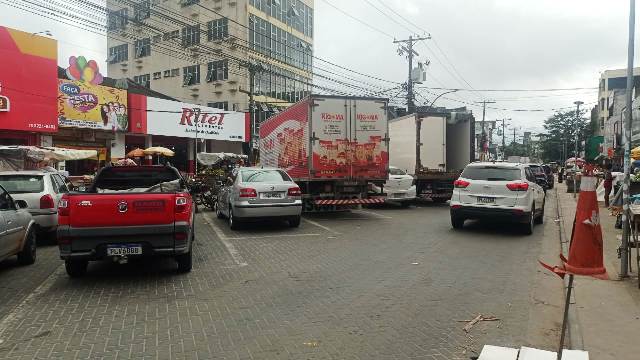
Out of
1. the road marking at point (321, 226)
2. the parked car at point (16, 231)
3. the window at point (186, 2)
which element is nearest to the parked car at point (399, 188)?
the road marking at point (321, 226)

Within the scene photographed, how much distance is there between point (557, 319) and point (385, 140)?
9839 mm

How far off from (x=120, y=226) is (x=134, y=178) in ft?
9.47

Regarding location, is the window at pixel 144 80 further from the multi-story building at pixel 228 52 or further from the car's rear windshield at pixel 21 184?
the car's rear windshield at pixel 21 184

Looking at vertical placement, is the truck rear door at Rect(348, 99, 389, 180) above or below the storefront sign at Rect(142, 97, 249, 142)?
below

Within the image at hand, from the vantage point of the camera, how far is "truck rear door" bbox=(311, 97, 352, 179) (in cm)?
1428

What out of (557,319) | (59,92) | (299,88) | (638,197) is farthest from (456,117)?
(299,88)

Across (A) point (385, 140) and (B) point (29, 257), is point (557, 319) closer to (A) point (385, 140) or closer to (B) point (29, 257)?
(B) point (29, 257)

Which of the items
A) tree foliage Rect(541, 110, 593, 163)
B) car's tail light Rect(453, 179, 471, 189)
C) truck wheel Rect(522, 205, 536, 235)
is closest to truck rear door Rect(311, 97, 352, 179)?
car's tail light Rect(453, 179, 471, 189)

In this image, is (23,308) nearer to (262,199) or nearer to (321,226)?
(262,199)

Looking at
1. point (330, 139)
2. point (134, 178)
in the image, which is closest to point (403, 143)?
point (330, 139)

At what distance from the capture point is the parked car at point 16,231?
24.0 feet

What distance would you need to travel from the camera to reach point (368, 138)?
14.9 meters

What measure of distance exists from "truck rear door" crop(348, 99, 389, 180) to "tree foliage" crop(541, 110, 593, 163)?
251ft

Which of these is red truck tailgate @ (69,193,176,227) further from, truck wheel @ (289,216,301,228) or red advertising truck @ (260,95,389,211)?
red advertising truck @ (260,95,389,211)
